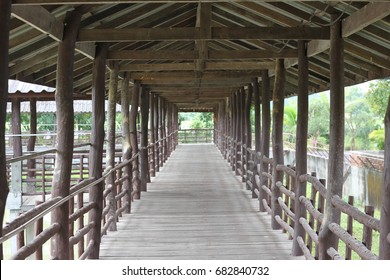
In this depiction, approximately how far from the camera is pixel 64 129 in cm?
443

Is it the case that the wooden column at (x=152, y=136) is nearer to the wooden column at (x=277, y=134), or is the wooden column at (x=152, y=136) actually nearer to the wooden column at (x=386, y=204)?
the wooden column at (x=277, y=134)

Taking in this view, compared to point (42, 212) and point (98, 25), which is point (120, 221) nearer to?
point (98, 25)

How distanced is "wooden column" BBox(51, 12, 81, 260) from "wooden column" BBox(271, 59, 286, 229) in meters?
3.23

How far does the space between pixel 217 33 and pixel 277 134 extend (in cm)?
232

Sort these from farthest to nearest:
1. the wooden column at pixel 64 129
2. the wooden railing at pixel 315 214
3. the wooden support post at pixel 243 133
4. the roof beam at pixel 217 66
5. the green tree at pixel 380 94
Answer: the green tree at pixel 380 94 < the wooden support post at pixel 243 133 < the roof beam at pixel 217 66 < the wooden column at pixel 64 129 < the wooden railing at pixel 315 214

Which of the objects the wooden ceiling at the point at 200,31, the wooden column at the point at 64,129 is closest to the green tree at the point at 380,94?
the wooden ceiling at the point at 200,31

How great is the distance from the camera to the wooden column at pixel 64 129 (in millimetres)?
4250

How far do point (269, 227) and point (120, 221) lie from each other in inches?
83.4

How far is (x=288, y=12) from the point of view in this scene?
5.25m

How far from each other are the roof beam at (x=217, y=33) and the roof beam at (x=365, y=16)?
0.55 m

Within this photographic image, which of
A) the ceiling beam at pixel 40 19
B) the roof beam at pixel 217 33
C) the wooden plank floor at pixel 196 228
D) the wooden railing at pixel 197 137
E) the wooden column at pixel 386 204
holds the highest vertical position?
the roof beam at pixel 217 33

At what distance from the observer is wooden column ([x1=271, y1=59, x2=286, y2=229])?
6895 mm

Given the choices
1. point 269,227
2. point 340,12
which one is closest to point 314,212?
point 340,12

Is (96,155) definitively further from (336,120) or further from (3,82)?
(3,82)
